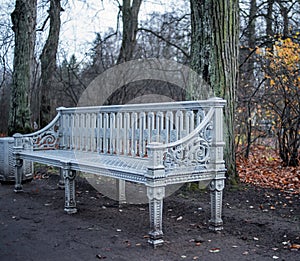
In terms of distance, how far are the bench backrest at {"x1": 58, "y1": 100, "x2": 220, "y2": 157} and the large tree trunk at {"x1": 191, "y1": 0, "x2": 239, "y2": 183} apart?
68 centimetres

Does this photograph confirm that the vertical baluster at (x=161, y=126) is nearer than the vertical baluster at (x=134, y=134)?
Yes

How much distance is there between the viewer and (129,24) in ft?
46.5

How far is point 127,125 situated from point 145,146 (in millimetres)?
532

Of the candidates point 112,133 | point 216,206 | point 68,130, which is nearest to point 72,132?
point 68,130

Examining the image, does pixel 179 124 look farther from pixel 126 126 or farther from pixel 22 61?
pixel 22 61

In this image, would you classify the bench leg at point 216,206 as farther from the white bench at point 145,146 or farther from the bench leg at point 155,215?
the bench leg at point 155,215

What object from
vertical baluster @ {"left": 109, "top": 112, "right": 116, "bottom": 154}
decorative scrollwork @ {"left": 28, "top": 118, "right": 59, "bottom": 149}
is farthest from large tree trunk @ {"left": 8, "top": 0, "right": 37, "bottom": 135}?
vertical baluster @ {"left": 109, "top": 112, "right": 116, "bottom": 154}

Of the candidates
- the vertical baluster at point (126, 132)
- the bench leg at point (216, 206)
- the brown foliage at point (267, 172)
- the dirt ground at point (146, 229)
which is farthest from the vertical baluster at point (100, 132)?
the brown foliage at point (267, 172)

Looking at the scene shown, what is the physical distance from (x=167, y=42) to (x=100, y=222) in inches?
411

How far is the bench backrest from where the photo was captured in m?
5.20

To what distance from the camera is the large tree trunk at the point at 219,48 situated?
21.2 feet

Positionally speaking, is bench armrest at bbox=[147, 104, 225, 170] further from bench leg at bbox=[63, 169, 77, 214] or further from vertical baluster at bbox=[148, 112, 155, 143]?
bench leg at bbox=[63, 169, 77, 214]

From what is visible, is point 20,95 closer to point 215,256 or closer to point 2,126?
point 215,256

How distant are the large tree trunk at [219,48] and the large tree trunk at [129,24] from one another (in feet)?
24.2
